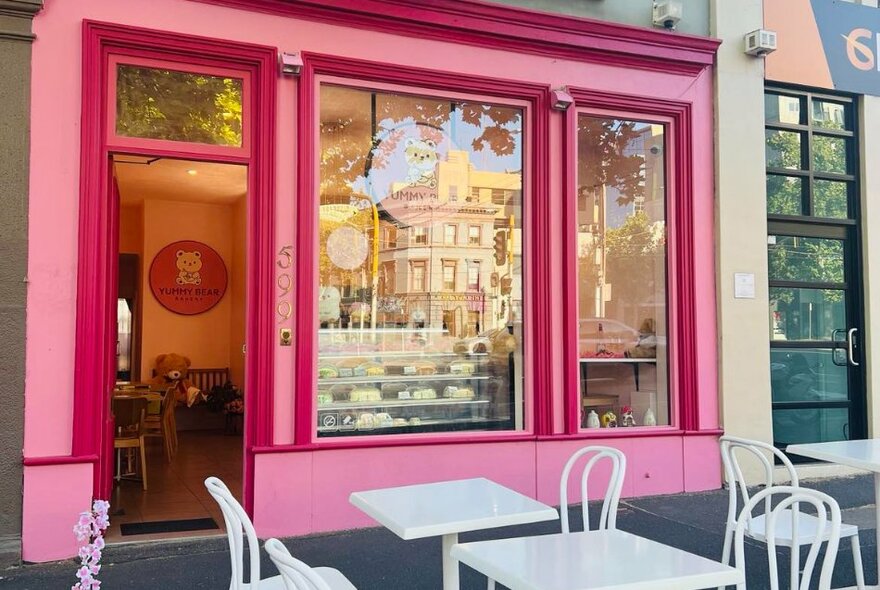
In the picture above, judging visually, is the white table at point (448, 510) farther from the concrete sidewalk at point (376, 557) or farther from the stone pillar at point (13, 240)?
the stone pillar at point (13, 240)

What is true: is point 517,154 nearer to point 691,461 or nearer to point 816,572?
point 691,461

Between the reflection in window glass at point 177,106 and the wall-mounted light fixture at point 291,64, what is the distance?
337 millimetres

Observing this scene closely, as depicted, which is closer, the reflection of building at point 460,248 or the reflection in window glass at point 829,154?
the reflection of building at point 460,248

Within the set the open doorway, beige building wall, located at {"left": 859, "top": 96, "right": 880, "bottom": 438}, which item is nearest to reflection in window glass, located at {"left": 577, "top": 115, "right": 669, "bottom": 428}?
beige building wall, located at {"left": 859, "top": 96, "right": 880, "bottom": 438}

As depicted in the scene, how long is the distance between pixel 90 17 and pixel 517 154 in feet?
10.1

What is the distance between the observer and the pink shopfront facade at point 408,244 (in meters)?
4.54

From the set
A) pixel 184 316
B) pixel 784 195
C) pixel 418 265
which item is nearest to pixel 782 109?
pixel 784 195

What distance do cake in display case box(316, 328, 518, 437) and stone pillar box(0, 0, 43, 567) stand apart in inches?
71.7

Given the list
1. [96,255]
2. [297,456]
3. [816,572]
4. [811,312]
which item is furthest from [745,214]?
[96,255]

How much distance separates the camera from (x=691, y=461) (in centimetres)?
607

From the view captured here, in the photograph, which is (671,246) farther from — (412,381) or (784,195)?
(412,381)

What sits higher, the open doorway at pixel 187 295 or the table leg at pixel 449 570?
the open doorway at pixel 187 295

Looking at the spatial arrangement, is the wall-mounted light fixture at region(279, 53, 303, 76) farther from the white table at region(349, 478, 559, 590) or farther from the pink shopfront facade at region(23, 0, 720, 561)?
the white table at region(349, 478, 559, 590)

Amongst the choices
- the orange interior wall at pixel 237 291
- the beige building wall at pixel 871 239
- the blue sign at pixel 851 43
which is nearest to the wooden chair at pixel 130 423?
the orange interior wall at pixel 237 291
